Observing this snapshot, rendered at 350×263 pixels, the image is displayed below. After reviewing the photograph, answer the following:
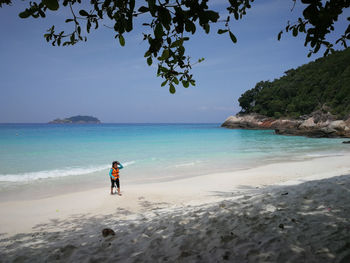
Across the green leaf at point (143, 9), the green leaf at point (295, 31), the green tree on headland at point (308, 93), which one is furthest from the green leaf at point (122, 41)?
the green tree on headland at point (308, 93)

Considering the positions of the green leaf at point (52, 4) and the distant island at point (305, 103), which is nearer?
the green leaf at point (52, 4)

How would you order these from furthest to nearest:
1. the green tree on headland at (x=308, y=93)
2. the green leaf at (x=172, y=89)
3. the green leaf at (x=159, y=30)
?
1. the green tree on headland at (x=308, y=93)
2. the green leaf at (x=172, y=89)
3. the green leaf at (x=159, y=30)

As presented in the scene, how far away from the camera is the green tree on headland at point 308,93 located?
54344mm

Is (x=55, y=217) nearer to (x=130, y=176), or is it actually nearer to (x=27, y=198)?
(x=27, y=198)

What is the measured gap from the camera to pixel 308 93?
2608 inches

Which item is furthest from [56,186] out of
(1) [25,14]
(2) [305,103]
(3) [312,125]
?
(2) [305,103]

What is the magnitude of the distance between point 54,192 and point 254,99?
81070 mm

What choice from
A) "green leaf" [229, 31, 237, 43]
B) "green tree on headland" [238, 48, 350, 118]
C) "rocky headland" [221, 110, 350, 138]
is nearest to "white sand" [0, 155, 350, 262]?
"green leaf" [229, 31, 237, 43]

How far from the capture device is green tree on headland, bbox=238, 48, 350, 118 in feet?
178

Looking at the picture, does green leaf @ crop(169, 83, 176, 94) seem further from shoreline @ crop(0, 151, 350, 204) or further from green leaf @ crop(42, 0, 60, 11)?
shoreline @ crop(0, 151, 350, 204)

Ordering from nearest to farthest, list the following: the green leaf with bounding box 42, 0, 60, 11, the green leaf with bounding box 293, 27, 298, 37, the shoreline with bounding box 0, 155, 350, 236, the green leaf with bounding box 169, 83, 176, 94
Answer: the green leaf with bounding box 42, 0, 60, 11 < the green leaf with bounding box 169, 83, 176, 94 < the green leaf with bounding box 293, 27, 298, 37 < the shoreline with bounding box 0, 155, 350, 236

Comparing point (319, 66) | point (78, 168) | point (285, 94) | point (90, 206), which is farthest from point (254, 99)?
point (90, 206)

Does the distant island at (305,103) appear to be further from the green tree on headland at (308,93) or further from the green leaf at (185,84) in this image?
the green leaf at (185,84)

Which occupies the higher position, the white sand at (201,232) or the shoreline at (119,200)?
the white sand at (201,232)
